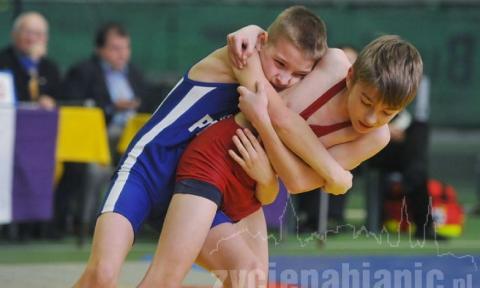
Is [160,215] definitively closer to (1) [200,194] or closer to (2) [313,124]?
(1) [200,194]

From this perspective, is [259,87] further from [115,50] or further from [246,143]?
[115,50]

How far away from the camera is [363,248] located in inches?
389

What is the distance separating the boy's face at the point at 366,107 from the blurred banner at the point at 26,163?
479 centimetres

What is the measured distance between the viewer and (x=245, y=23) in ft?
45.6

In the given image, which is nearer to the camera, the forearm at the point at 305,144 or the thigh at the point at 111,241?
the thigh at the point at 111,241

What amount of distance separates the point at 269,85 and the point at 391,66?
0.54m

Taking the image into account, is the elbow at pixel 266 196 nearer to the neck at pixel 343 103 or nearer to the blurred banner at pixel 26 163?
the neck at pixel 343 103

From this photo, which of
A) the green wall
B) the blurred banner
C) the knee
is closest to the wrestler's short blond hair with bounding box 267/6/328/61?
the knee

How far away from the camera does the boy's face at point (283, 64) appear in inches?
210

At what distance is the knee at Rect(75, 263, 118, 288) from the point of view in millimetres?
5102

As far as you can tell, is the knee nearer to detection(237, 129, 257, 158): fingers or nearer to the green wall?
Result: detection(237, 129, 257, 158): fingers

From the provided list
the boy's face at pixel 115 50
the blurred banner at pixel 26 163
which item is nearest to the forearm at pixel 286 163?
the blurred banner at pixel 26 163

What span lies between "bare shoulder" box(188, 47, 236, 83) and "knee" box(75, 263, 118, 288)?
3.14 ft

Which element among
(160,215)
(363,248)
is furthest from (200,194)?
(363,248)
